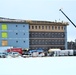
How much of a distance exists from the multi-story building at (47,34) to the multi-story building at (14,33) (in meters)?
1.00

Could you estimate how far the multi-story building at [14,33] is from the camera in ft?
97.5

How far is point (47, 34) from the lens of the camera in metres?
31.7

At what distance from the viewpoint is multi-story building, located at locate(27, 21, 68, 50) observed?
31.1 metres

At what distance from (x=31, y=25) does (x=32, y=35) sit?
1.21 m

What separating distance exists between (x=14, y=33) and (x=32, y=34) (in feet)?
8.25
